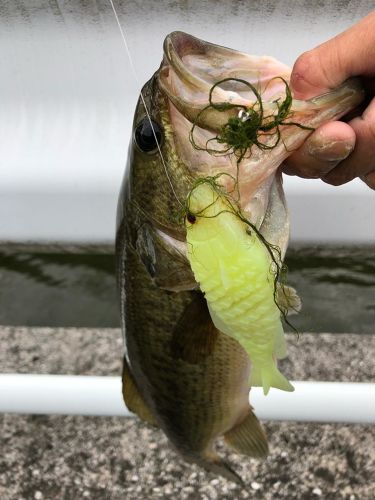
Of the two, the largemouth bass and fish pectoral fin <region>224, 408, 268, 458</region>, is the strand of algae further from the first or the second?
fish pectoral fin <region>224, 408, 268, 458</region>

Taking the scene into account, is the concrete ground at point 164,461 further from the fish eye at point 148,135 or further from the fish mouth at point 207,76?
the fish mouth at point 207,76

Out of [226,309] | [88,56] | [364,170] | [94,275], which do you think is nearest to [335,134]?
[364,170]

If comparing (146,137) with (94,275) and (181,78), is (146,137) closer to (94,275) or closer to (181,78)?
(181,78)

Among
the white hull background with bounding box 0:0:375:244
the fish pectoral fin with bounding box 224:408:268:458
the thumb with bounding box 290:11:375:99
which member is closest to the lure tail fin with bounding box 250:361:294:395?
the thumb with bounding box 290:11:375:99

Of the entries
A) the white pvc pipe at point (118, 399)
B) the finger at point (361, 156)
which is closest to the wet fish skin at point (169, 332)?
the white pvc pipe at point (118, 399)

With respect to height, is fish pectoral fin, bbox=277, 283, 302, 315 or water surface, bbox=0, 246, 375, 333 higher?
fish pectoral fin, bbox=277, 283, 302, 315
